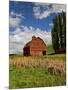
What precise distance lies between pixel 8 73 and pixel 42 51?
38 centimetres

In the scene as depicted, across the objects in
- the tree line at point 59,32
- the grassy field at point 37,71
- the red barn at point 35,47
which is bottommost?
the grassy field at point 37,71

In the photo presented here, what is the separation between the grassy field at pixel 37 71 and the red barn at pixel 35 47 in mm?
46

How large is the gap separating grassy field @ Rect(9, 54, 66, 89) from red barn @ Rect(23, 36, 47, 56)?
0.15 ft

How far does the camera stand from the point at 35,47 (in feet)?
6.93

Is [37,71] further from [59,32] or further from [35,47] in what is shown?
[59,32]

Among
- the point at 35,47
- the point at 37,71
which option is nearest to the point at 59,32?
the point at 35,47

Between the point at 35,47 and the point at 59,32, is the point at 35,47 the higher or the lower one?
the lower one

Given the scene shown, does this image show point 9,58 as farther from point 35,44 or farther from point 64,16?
point 64,16

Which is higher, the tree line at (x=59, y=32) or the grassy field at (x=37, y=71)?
the tree line at (x=59, y=32)

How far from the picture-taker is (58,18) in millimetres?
2172

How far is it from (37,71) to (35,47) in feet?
0.73

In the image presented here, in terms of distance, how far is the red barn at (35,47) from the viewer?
2.08 metres

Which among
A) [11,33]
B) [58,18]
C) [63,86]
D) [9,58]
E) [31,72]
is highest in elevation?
[58,18]

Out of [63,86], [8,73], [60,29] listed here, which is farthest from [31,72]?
[60,29]
